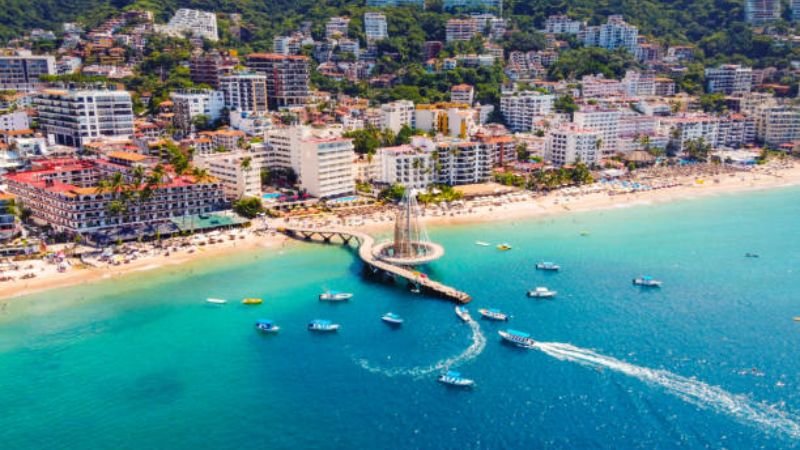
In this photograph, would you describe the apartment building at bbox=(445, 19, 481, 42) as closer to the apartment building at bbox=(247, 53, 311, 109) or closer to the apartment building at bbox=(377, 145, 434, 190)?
the apartment building at bbox=(247, 53, 311, 109)

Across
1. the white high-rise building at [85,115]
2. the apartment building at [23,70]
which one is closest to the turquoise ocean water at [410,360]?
the white high-rise building at [85,115]

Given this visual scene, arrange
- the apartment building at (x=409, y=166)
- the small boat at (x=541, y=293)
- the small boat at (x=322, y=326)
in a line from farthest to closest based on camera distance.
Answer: the apartment building at (x=409, y=166) < the small boat at (x=541, y=293) < the small boat at (x=322, y=326)

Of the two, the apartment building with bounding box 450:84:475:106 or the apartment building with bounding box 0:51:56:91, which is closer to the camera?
the apartment building with bounding box 0:51:56:91

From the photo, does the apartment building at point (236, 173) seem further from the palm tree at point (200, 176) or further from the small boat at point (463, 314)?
the small boat at point (463, 314)

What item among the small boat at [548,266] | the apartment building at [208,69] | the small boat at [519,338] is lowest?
the small boat at [519,338]

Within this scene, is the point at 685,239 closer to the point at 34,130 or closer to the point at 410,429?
the point at 410,429

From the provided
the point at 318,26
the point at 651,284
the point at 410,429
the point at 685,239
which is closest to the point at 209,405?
the point at 410,429

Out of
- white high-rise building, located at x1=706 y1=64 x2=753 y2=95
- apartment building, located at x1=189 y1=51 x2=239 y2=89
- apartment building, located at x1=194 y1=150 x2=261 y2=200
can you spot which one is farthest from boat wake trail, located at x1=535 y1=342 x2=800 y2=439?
white high-rise building, located at x1=706 y1=64 x2=753 y2=95
